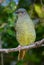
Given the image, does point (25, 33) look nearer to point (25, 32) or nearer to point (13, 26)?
point (25, 32)

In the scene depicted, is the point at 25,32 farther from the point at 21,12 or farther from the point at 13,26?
the point at 13,26

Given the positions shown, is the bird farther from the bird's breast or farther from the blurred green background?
the blurred green background

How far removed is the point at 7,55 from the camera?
2.33 metres

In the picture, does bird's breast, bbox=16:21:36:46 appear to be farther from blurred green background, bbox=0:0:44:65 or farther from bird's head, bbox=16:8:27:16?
blurred green background, bbox=0:0:44:65

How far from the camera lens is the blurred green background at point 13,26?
216cm

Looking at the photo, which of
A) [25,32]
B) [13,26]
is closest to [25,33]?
[25,32]

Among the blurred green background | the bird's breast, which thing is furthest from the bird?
the blurred green background

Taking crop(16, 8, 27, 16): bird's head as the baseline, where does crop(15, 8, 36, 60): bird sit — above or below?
below

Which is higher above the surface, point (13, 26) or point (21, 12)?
point (21, 12)

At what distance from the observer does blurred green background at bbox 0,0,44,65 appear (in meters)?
2.16

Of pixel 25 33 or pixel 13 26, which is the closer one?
pixel 25 33

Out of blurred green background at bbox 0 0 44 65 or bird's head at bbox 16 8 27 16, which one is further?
blurred green background at bbox 0 0 44 65

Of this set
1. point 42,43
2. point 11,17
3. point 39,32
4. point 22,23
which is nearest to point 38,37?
point 39,32

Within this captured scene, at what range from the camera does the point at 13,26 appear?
2.12 metres
